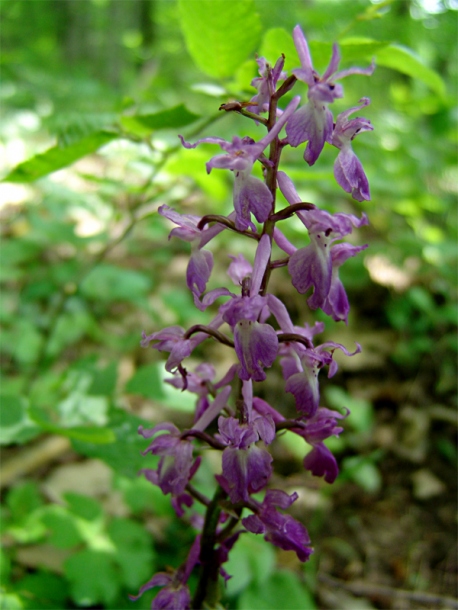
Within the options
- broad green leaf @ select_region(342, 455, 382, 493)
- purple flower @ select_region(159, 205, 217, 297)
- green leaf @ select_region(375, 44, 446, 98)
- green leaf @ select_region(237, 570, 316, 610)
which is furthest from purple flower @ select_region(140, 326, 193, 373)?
broad green leaf @ select_region(342, 455, 382, 493)

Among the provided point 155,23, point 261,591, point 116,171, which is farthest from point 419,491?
A: point 155,23

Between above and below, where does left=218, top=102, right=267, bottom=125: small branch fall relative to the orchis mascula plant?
above

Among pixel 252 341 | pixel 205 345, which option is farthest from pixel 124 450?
pixel 205 345

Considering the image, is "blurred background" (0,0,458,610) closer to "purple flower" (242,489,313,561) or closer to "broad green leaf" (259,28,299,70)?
"broad green leaf" (259,28,299,70)

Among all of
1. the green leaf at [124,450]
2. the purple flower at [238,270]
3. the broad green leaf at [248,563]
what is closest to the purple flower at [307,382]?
the purple flower at [238,270]

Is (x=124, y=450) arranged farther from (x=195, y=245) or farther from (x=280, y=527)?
(x=195, y=245)

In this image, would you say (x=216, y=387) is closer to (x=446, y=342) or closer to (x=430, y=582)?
(x=430, y=582)
